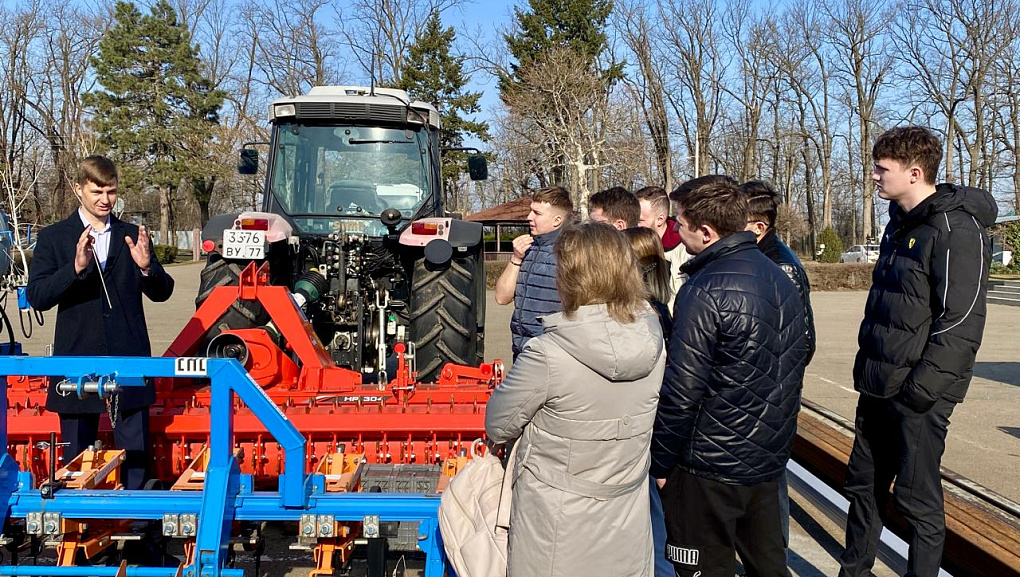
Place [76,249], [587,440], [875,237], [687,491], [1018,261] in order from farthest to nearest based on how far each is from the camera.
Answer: [875,237]
[1018,261]
[76,249]
[687,491]
[587,440]

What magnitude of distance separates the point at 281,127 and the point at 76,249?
10.6 ft

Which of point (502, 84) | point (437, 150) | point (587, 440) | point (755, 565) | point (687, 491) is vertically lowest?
point (755, 565)

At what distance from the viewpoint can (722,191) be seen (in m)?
2.55

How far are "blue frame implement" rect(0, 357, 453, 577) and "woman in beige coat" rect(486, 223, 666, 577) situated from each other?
626 millimetres

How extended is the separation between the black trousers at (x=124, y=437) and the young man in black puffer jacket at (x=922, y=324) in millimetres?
2953

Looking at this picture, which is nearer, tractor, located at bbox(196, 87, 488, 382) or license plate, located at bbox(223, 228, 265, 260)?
license plate, located at bbox(223, 228, 265, 260)

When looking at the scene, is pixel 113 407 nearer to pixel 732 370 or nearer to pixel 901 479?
pixel 732 370

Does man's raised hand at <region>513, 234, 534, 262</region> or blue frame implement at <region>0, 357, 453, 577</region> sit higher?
man's raised hand at <region>513, 234, 534, 262</region>

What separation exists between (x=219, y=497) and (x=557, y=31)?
3170 centimetres

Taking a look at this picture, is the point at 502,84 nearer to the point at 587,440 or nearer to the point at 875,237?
the point at 875,237

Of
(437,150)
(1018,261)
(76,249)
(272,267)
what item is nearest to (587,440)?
(76,249)

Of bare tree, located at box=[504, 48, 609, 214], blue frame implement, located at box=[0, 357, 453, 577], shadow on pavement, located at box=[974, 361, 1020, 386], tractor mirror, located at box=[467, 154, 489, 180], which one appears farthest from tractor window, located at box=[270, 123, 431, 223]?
bare tree, located at box=[504, 48, 609, 214]

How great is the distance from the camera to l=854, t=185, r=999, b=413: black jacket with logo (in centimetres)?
274

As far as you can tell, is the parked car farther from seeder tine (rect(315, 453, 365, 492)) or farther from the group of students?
seeder tine (rect(315, 453, 365, 492))
